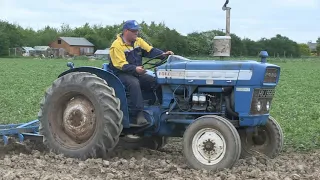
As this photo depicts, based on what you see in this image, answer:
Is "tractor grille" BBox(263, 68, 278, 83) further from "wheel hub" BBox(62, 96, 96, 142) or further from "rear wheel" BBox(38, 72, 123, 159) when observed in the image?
"wheel hub" BBox(62, 96, 96, 142)

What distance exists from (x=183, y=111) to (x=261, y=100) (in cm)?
98

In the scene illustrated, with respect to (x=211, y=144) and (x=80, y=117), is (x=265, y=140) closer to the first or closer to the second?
(x=211, y=144)

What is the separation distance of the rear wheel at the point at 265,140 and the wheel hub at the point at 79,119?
191 centimetres

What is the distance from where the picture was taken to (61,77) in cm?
712

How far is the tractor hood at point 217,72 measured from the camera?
21.0ft

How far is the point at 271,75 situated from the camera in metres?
6.62

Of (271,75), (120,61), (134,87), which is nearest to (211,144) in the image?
(271,75)

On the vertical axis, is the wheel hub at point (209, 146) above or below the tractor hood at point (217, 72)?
below

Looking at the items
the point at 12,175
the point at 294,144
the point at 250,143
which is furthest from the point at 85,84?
the point at 294,144

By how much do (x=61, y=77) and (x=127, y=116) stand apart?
3.24 feet

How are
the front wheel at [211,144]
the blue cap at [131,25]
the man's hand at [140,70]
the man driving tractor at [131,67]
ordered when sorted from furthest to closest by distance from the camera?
1. the blue cap at [131,25]
2. the man driving tractor at [131,67]
3. the man's hand at [140,70]
4. the front wheel at [211,144]

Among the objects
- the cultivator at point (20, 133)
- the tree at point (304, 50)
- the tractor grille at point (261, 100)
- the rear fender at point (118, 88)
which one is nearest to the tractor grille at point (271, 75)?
the tractor grille at point (261, 100)

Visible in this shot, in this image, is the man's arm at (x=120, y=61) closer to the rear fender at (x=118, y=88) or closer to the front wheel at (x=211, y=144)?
the rear fender at (x=118, y=88)

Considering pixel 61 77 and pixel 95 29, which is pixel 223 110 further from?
pixel 95 29
